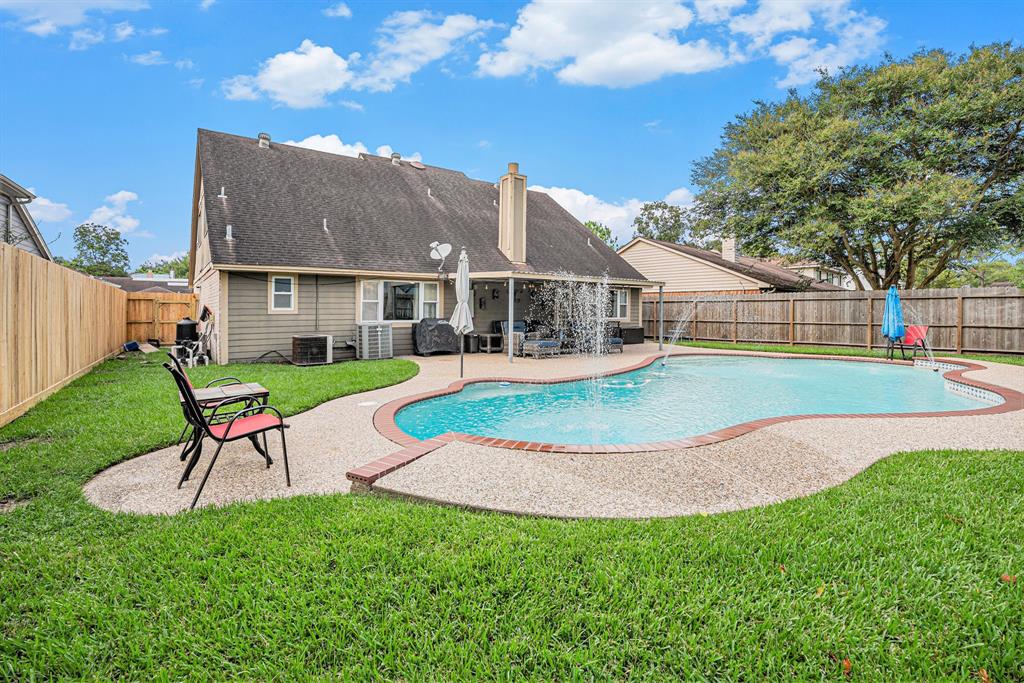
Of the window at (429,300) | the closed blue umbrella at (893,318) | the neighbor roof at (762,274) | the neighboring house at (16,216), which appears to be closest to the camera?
the closed blue umbrella at (893,318)

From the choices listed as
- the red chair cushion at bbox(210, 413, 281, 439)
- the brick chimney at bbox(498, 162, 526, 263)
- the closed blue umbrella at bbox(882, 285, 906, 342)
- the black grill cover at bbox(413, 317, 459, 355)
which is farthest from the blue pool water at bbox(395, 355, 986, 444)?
the brick chimney at bbox(498, 162, 526, 263)

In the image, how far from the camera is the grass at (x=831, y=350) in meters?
13.0

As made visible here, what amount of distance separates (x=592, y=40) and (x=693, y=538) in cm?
1547

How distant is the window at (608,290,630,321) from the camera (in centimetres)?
1914

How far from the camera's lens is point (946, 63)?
17.5 metres

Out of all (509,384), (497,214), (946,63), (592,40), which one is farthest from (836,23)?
(509,384)

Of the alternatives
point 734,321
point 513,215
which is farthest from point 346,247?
point 734,321

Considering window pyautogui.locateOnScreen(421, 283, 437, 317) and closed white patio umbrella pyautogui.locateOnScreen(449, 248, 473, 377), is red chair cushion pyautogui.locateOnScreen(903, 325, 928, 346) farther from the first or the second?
window pyautogui.locateOnScreen(421, 283, 437, 317)

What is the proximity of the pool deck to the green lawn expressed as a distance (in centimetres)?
28

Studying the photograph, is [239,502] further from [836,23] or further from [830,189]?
[830,189]

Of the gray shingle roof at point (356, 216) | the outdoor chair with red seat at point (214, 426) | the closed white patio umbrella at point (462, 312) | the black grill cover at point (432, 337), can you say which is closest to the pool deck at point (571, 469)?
the outdoor chair with red seat at point (214, 426)

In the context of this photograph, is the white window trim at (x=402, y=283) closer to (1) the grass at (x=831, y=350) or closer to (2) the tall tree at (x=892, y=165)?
(1) the grass at (x=831, y=350)

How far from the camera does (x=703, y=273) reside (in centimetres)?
2445

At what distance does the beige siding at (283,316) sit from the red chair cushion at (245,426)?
8.47m
